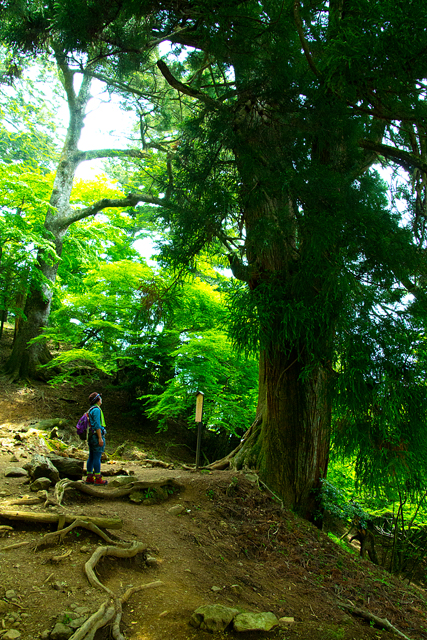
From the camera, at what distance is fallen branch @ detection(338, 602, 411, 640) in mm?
4141

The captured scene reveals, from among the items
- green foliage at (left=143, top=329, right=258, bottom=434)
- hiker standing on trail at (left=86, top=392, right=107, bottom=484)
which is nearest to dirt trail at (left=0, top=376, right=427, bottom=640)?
hiker standing on trail at (left=86, top=392, right=107, bottom=484)

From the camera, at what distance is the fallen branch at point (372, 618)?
13.6 ft

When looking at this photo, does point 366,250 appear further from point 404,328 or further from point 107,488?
point 107,488

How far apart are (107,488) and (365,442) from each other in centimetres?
349

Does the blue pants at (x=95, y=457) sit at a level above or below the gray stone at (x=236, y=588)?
above

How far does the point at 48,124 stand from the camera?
20234 millimetres

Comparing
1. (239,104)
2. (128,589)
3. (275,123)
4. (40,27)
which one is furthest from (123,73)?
(128,589)

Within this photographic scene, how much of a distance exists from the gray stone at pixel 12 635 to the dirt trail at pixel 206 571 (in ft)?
0.23

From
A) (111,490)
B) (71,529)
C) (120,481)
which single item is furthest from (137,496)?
(71,529)

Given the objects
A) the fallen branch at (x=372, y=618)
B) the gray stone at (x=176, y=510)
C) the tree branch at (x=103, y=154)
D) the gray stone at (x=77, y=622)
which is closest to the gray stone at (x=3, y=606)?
the gray stone at (x=77, y=622)

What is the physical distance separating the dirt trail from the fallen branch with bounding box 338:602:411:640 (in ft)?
0.28

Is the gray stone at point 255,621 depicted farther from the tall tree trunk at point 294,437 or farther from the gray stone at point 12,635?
the tall tree trunk at point 294,437

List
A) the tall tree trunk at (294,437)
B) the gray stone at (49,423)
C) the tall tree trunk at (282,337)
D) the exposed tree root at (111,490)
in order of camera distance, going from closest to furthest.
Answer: the tall tree trunk at (282,337)
the exposed tree root at (111,490)
the tall tree trunk at (294,437)
the gray stone at (49,423)

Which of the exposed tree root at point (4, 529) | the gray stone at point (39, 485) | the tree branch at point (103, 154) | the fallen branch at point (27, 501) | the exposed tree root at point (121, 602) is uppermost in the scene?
the tree branch at point (103, 154)
